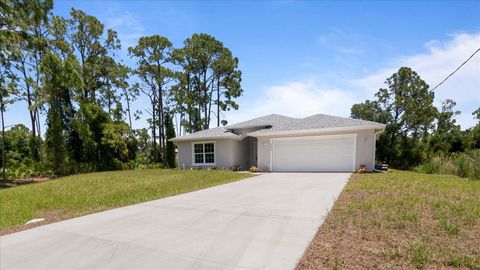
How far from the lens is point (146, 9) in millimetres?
10727

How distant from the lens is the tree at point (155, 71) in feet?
89.5

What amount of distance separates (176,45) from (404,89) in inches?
958

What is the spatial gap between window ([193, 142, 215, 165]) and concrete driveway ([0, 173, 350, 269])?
12.0m

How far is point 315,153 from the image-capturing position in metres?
14.5

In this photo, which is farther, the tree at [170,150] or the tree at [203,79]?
the tree at [203,79]

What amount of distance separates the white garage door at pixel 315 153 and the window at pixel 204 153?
5103mm

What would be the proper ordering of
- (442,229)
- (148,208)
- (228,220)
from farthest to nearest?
1. (148,208)
2. (228,220)
3. (442,229)

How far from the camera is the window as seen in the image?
18630mm

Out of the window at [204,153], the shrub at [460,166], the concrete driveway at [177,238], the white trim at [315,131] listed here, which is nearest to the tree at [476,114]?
the shrub at [460,166]

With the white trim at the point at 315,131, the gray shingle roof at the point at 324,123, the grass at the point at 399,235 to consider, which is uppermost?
the gray shingle roof at the point at 324,123

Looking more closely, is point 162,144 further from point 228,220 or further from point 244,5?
point 228,220

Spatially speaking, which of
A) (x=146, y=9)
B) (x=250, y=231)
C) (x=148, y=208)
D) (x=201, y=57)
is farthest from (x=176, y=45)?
(x=250, y=231)

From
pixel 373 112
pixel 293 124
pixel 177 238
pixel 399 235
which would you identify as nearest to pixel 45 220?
pixel 177 238

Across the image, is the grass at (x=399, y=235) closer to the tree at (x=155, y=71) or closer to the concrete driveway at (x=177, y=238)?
the concrete driveway at (x=177, y=238)
